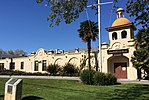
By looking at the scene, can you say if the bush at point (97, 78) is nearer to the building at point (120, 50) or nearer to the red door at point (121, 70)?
the building at point (120, 50)

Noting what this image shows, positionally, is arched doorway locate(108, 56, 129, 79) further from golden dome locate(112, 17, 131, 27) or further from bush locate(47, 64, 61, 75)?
bush locate(47, 64, 61, 75)

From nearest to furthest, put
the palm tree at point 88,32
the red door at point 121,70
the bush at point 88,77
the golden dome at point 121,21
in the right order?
the bush at point 88,77
the red door at point 121,70
the golden dome at point 121,21
the palm tree at point 88,32

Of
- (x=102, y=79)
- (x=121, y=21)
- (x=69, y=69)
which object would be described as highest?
(x=121, y=21)

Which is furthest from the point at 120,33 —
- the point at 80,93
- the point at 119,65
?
the point at 80,93

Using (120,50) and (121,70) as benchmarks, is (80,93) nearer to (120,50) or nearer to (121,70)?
(120,50)

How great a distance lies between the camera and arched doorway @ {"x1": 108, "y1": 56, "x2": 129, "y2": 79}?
3366cm

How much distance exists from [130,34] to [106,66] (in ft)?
20.7

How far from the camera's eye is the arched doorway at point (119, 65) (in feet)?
110

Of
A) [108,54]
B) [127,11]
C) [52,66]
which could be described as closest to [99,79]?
[127,11]

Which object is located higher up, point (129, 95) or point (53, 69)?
point (53, 69)

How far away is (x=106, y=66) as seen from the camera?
34125 millimetres

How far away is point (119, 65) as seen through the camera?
1352 inches

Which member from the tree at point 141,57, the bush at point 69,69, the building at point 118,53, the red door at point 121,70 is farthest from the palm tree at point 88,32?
the tree at point 141,57

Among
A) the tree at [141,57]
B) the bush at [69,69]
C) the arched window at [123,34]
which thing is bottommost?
the bush at [69,69]
